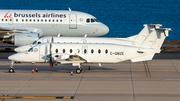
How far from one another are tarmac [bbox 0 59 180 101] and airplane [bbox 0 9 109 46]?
9.54 metres

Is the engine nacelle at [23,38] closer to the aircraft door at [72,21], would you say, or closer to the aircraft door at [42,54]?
the aircraft door at [72,21]

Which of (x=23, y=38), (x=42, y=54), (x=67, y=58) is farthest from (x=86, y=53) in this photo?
(x=23, y=38)

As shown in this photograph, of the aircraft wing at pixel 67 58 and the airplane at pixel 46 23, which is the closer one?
the aircraft wing at pixel 67 58

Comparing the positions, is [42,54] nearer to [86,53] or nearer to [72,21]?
[86,53]

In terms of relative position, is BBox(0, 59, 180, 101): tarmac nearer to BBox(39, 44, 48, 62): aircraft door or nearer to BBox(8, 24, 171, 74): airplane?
BBox(8, 24, 171, 74): airplane

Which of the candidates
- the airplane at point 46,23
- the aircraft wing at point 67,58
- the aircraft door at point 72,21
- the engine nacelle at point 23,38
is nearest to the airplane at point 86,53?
the aircraft wing at point 67,58

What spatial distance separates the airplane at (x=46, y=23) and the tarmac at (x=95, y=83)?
954cm

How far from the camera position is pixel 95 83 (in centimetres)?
2698

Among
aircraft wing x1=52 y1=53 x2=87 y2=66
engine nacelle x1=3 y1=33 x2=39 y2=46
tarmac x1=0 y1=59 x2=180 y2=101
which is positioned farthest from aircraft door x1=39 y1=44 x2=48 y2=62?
engine nacelle x1=3 y1=33 x2=39 y2=46

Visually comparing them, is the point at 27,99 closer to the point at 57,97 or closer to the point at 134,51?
the point at 57,97

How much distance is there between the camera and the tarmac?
904 inches

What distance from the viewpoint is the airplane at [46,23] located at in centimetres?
4459

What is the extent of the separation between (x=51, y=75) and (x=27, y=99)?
8268 mm

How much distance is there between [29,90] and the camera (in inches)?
966
